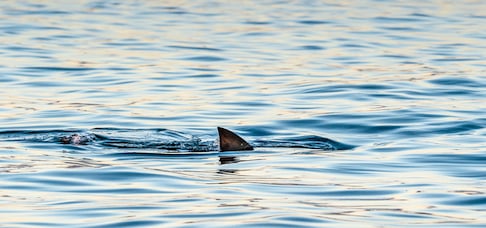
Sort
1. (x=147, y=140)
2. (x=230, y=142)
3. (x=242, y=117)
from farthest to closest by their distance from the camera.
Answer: (x=242, y=117)
(x=147, y=140)
(x=230, y=142)

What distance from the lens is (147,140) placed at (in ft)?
40.7

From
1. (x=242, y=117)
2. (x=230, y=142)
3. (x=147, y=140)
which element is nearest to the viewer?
(x=230, y=142)

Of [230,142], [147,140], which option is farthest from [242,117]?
[230,142]

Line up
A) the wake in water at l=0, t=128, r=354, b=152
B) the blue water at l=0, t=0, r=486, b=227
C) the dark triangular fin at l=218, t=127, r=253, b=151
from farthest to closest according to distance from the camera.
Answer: the wake in water at l=0, t=128, r=354, b=152 → the dark triangular fin at l=218, t=127, r=253, b=151 → the blue water at l=0, t=0, r=486, b=227

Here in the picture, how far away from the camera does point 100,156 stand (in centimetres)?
1136

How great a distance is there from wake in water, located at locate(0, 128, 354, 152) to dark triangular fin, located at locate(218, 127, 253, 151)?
0.10 ft

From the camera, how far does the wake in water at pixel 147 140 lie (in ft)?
39.3

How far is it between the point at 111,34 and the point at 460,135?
11165 mm

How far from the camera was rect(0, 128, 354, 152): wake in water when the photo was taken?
39.3 feet

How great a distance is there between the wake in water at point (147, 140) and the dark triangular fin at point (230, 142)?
30 mm

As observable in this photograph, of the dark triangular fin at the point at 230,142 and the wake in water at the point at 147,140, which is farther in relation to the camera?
the wake in water at the point at 147,140

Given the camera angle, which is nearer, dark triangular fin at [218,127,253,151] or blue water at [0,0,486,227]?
blue water at [0,0,486,227]

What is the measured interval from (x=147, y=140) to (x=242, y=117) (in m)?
2.00

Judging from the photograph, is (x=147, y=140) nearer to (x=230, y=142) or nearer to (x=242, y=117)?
(x=230, y=142)
